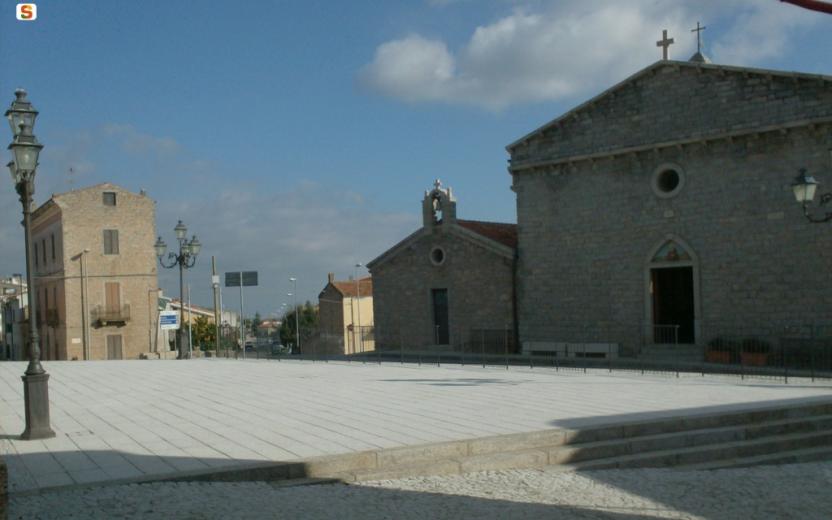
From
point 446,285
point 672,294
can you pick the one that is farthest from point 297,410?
point 446,285

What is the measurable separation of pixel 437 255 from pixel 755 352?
13061mm

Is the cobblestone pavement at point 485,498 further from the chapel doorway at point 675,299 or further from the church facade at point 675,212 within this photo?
the chapel doorway at point 675,299

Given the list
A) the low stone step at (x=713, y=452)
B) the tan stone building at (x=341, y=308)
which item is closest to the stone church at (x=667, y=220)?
the low stone step at (x=713, y=452)

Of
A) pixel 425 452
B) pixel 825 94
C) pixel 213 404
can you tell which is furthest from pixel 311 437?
pixel 825 94

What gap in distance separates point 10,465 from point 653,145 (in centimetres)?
2213

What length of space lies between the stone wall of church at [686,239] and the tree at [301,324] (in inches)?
1526

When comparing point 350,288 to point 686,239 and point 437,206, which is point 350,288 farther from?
point 686,239

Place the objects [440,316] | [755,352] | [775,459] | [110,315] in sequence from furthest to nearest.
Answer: [110,315] < [440,316] < [755,352] < [775,459]

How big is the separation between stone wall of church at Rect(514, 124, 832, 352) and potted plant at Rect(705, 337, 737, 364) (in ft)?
1.27

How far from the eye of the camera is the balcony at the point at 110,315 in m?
44.5

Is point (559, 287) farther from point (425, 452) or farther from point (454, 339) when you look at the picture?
point (425, 452)

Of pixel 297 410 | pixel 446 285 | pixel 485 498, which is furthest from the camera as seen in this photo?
pixel 446 285

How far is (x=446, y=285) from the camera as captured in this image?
3189 cm

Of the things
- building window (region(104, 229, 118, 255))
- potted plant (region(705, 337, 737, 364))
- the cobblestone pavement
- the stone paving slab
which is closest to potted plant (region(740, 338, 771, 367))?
potted plant (region(705, 337, 737, 364))
